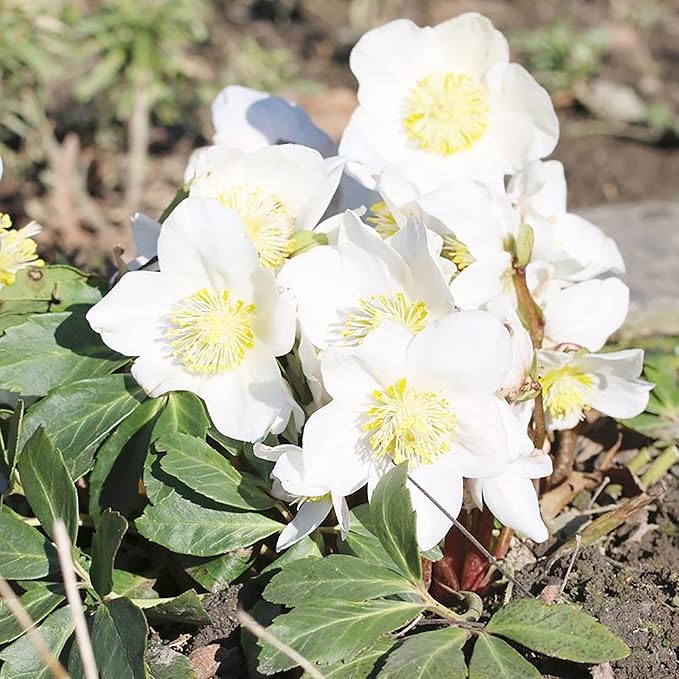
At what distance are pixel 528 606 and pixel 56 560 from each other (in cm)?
58

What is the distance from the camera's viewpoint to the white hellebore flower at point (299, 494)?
125cm

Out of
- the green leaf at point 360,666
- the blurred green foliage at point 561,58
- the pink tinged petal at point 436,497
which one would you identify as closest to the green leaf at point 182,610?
the green leaf at point 360,666

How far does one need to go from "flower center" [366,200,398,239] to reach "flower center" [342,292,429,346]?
0.18 metres

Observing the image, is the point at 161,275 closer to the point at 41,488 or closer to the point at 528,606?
the point at 41,488

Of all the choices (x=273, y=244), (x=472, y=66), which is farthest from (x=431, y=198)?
(x=472, y=66)

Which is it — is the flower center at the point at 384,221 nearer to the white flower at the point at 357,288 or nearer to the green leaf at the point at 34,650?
the white flower at the point at 357,288

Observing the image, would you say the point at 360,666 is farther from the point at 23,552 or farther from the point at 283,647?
the point at 23,552

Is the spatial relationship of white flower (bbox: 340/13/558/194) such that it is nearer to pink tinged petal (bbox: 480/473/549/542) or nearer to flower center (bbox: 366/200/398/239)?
flower center (bbox: 366/200/398/239)

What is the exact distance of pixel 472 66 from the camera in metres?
1.67

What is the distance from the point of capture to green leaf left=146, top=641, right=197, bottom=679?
1.27 m

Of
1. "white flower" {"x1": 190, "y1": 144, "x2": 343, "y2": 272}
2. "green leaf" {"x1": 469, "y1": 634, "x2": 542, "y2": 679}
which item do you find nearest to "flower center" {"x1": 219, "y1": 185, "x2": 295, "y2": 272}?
"white flower" {"x1": 190, "y1": 144, "x2": 343, "y2": 272}

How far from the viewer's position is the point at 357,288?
1.33 m

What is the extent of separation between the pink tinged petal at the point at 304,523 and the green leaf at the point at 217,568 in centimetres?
8

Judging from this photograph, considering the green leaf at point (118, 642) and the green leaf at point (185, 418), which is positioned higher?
the green leaf at point (185, 418)
